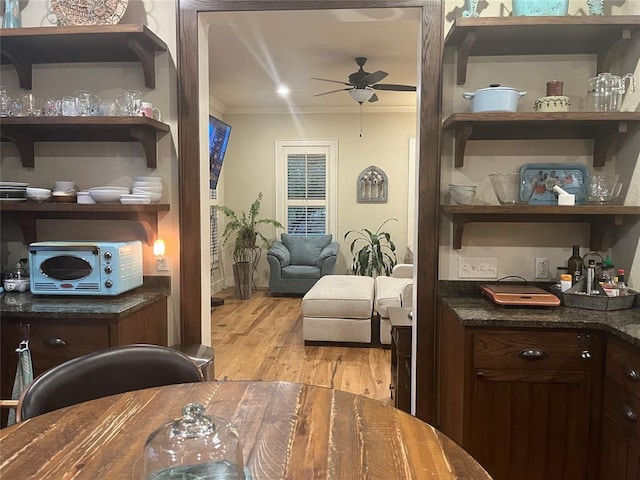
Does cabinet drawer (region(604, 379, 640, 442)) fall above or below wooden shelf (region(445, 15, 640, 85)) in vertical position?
below

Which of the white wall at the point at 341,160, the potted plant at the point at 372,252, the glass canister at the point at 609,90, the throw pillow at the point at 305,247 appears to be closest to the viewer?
the glass canister at the point at 609,90

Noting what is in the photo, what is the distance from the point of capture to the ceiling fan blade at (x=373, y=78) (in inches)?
168

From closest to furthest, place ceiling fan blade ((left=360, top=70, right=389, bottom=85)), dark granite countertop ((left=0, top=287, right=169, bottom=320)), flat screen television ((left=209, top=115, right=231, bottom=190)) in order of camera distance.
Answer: dark granite countertop ((left=0, top=287, right=169, bottom=320))
ceiling fan blade ((left=360, top=70, right=389, bottom=85))
flat screen television ((left=209, top=115, right=231, bottom=190))

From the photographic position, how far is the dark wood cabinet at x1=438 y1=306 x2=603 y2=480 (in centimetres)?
183

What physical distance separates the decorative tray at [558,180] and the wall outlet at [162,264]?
6.01 ft

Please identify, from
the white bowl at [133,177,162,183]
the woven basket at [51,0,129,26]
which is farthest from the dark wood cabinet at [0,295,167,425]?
the woven basket at [51,0,129,26]

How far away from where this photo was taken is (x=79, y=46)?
2.26 metres

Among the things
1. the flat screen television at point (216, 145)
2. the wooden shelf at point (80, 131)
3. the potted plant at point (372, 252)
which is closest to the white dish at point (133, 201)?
the wooden shelf at point (80, 131)

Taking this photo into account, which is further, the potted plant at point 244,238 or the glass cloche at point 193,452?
the potted plant at point 244,238

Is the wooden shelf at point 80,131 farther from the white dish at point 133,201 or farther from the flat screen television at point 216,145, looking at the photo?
the flat screen television at point 216,145

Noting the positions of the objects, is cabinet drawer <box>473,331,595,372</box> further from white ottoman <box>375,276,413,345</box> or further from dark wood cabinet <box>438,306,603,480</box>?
white ottoman <box>375,276,413,345</box>

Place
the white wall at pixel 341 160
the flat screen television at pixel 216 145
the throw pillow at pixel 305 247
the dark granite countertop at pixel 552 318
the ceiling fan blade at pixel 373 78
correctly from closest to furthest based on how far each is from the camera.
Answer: the dark granite countertop at pixel 552 318 → the ceiling fan blade at pixel 373 78 → the flat screen television at pixel 216 145 → the throw pillow at pixel 305 247 → the white wall at pixel 341 160

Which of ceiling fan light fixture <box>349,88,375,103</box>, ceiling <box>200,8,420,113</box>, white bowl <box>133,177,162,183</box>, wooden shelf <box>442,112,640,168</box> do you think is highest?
ceiling <box>200,8,420,113</box>

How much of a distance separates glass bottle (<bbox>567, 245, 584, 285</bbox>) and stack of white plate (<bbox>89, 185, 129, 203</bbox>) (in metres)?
2.14
